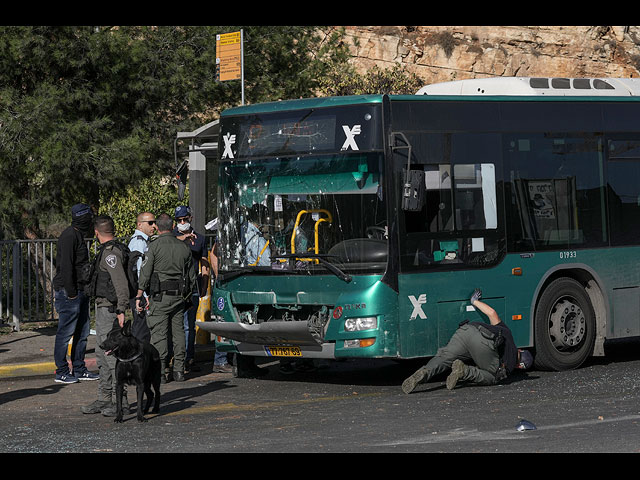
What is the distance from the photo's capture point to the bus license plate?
11539 mm

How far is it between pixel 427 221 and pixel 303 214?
127 cm

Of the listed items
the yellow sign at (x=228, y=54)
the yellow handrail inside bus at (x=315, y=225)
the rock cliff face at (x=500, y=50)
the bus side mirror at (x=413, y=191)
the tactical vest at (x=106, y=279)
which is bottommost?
the tactical vest at (x=106, y=279)

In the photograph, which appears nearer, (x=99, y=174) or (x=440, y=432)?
(x=440, y=432)

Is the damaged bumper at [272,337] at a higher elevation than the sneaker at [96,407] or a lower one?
higher

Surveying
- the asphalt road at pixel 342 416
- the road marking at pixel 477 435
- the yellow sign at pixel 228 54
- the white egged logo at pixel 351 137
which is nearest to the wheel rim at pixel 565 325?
the asphalt road at pixel 342 416

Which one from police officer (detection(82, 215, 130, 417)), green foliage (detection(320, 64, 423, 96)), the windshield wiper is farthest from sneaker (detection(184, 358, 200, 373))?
green foliage (detection(320, 64, 423, 96))

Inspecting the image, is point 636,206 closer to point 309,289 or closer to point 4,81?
point 309,289

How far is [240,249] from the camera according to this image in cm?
1198

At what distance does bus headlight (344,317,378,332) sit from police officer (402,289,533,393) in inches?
25.4

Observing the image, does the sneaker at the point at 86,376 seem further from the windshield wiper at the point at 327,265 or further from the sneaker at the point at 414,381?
the sneaker at the point at 414,381

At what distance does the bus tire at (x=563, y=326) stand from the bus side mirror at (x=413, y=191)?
2287mm

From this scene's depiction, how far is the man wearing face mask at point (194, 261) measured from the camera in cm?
1277

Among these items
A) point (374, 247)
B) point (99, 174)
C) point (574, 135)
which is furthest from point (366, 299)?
point (99, 174)

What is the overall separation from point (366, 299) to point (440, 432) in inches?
106
